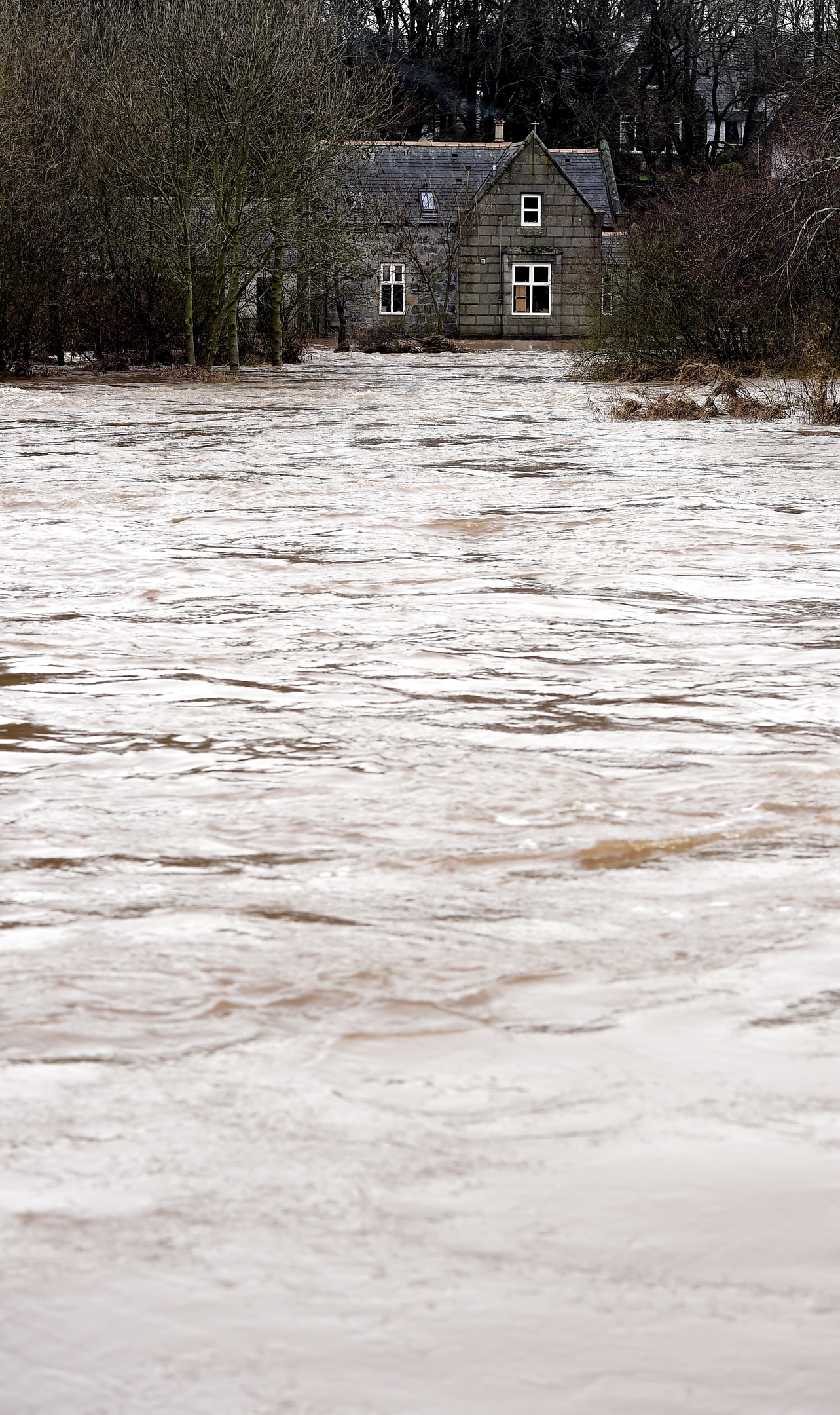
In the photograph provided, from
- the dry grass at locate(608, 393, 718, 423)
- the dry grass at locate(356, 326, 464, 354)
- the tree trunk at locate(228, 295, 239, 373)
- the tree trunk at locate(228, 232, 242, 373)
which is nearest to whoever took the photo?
the dry grass at locate(608, 393, 718, 423)

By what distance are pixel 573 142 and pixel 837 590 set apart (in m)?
54.7

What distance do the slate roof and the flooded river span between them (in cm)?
4432

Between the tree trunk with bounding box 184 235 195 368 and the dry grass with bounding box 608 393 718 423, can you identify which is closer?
the dry grass with bounding box 608 393 718 423

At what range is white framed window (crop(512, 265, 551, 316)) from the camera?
4975cm

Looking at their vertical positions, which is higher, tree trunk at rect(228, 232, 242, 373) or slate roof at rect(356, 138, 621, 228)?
slate roof at rect(356, 138, 621, 228)

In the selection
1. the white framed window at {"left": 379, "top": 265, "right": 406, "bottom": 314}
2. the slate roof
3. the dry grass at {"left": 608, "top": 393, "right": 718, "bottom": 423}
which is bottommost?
the dry grass at {"left": 608, "top": 393, "right": 718, "bottom": 423}

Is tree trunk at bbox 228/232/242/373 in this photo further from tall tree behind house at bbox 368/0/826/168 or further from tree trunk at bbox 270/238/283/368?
tall tree behind house at bbox 368/0/826/168

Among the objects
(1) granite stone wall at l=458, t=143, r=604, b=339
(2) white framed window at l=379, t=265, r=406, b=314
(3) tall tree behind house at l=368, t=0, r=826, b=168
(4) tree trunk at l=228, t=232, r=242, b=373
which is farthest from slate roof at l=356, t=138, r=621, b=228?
(4) tree trunk at l=228, t=232, r=242, b=373

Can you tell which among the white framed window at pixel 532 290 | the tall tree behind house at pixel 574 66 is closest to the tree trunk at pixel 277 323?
the white framed window at pixel 532 290

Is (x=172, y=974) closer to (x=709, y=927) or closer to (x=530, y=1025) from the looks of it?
(x=530, y=1025)

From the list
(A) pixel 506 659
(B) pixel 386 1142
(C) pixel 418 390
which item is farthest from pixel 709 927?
(C) pixel 418 390

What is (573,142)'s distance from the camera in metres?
57.6

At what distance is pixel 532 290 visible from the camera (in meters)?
49.9

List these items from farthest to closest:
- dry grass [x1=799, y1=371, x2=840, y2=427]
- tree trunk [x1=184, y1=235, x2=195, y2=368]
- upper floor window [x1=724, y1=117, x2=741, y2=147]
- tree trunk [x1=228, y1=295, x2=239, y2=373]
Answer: upper floor window [x1=724, y1=117, x2=741, y2=147] < tree trunk [x1=228, y1=295, x2=239, y2=373] < tree trunk [x1=184, y1=235, x2=195, y2=368] < dry grass [x1=799, y1=371, x2=840, y2=427]
